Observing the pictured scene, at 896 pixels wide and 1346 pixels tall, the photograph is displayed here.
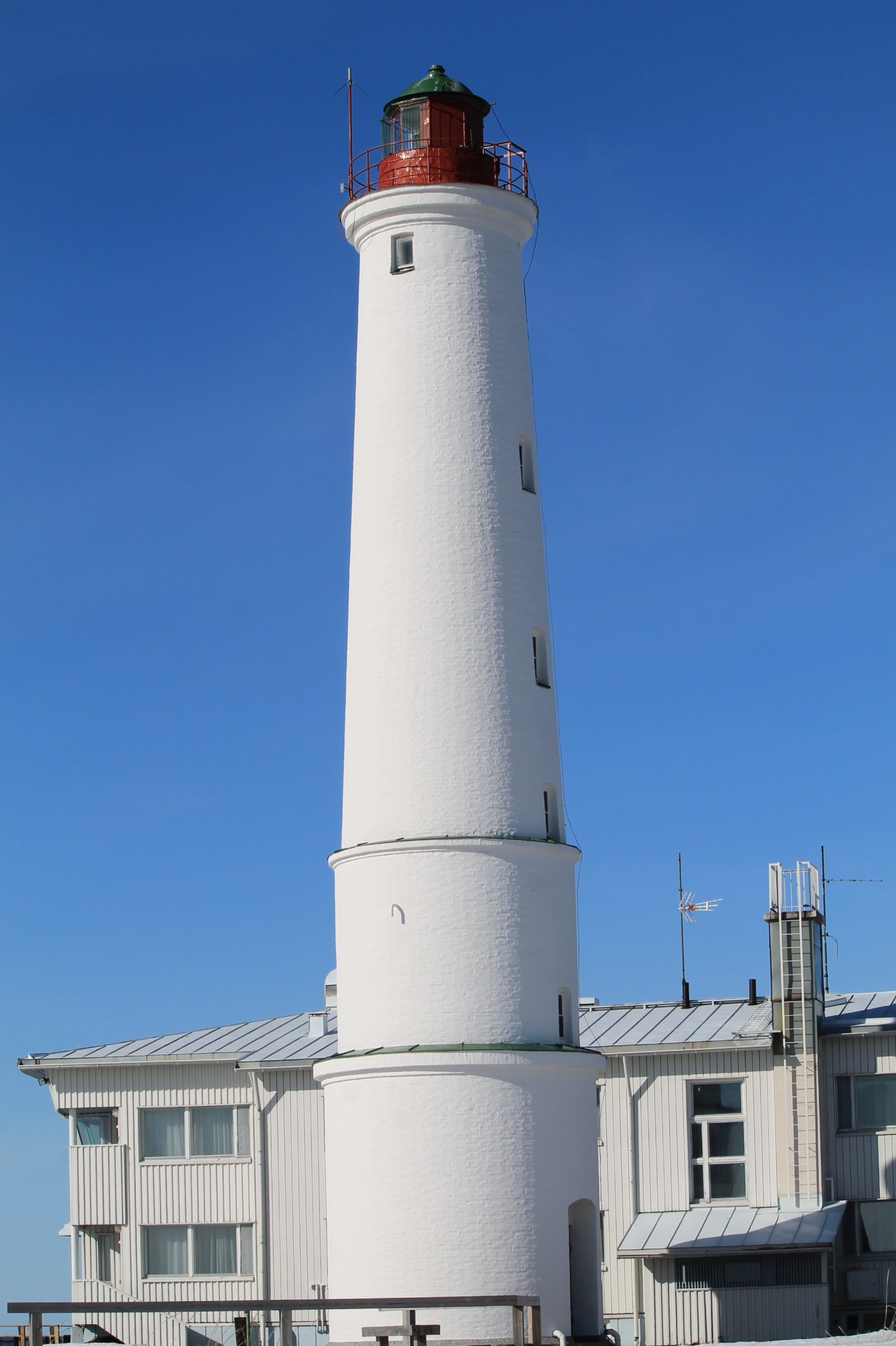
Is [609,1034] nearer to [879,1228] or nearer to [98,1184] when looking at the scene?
[879,1228]

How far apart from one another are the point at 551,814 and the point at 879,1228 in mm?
12748

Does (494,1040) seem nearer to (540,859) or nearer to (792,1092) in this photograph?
(540,859)

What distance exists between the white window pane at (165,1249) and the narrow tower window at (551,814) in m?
16.1

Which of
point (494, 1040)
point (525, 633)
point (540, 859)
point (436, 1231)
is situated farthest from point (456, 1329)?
point (525, 633)

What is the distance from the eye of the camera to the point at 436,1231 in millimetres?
30219

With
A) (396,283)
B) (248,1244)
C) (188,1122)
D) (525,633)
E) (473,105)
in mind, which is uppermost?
(473,105)

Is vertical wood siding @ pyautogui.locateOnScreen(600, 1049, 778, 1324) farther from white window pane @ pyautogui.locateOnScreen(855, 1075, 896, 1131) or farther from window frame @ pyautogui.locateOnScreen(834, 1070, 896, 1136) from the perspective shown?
white window pane @ pyautogui.locateOnScreen(855, 1075, 896, 1131)

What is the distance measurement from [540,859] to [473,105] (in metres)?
13.5

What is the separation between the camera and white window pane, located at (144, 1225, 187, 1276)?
141ft

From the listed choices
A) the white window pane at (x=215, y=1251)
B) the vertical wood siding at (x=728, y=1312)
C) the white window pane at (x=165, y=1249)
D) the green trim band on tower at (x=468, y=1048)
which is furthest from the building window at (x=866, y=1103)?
the white window pane at (x=165, y=1249)

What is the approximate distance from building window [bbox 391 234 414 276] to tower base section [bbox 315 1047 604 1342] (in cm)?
1326

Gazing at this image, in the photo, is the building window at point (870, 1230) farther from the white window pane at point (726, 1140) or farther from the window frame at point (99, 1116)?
the window frame at point (99, 1116)

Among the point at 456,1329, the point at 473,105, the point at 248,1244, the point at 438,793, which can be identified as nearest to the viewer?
the point at 456,1329

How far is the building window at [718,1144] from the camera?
1567 inches
